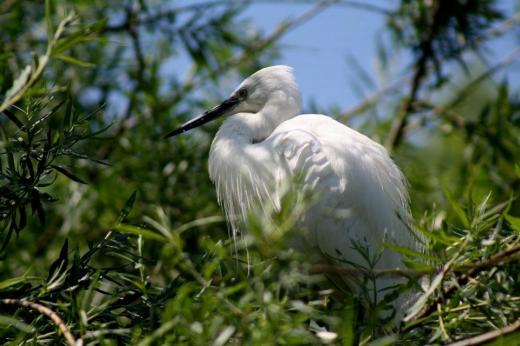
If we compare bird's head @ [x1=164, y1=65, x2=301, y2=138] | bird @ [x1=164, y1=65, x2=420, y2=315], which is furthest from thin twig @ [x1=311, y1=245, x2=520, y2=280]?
bird's head @ [x1=164, y1=65, x2=301, y2=138]

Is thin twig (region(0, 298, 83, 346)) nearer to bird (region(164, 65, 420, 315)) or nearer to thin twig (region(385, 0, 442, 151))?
bird (region(164, 65, 420, 315))

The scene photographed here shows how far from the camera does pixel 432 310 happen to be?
4.67 ft

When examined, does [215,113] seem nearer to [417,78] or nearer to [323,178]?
[323,178]

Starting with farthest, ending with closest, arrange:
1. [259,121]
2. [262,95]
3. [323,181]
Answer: [262,95], [259,121], [323,181]

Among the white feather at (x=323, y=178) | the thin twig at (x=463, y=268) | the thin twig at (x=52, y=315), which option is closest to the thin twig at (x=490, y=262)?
the thin twig at (x=463, y=268)

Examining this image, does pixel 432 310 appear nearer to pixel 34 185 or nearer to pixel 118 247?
pixel 118 247

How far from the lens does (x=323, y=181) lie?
7.18 ft

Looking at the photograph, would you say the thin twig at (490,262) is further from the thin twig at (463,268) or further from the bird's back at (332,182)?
the bird's back at (332,182)

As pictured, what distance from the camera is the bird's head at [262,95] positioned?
2.61 metres

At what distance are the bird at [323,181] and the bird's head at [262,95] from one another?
106 millimetres

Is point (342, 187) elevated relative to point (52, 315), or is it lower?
lower

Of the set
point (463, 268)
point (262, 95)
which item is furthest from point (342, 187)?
point (463, 268)

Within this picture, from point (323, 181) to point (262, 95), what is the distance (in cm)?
57

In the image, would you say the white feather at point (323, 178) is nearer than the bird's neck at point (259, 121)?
Yes
